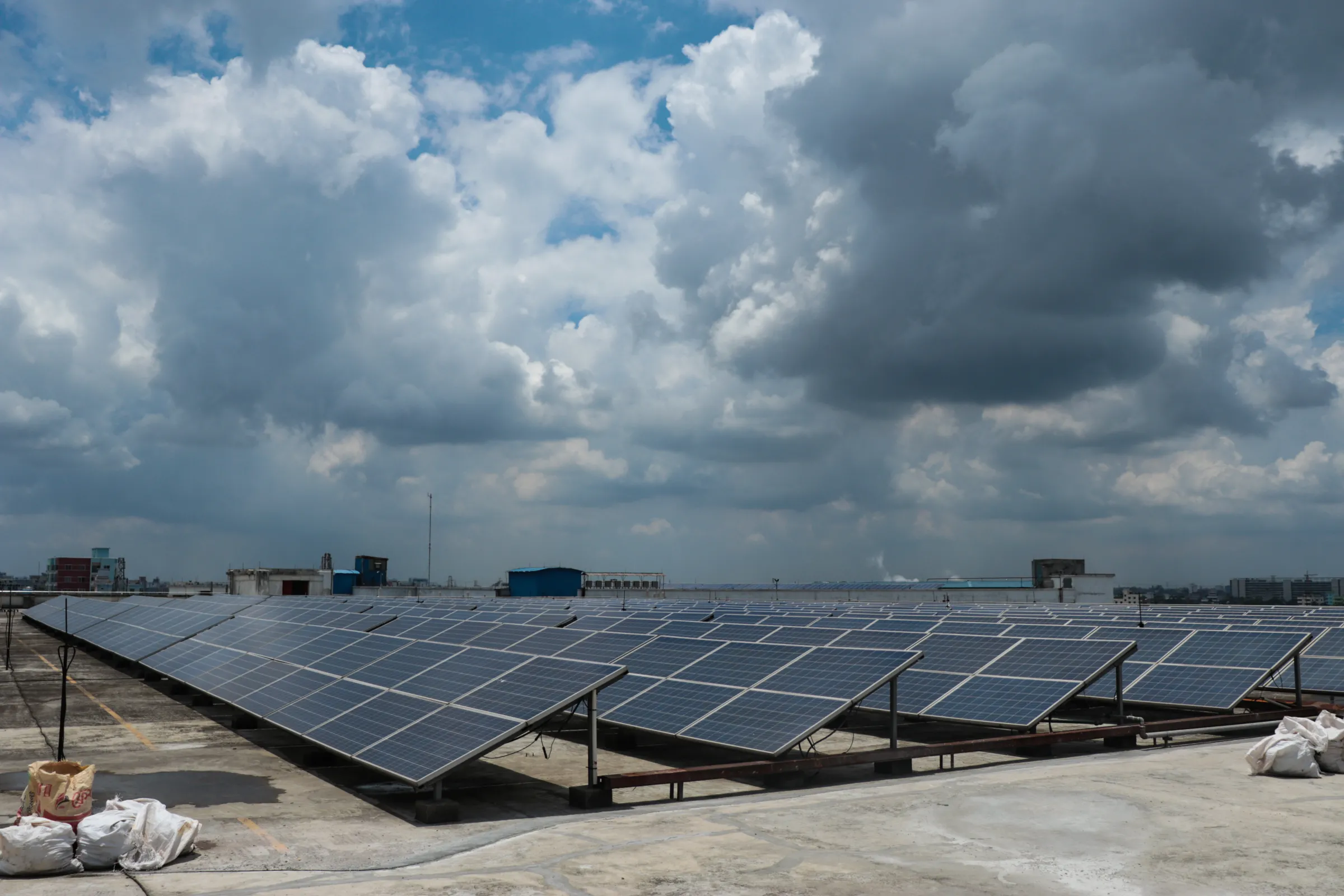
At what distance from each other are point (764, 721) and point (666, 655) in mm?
5838

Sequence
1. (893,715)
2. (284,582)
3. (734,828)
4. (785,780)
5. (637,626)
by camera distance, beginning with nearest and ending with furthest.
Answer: (734,828) → (785,780) → (893,715) → (637,626) → (284,582)

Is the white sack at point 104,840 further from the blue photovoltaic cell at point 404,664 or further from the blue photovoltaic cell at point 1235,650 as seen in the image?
the blue photovoltaic cell at point 1235,650

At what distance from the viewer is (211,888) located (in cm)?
1089

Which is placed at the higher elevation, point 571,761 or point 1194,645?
point 1194,645

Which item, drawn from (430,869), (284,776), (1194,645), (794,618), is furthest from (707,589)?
(430,869)

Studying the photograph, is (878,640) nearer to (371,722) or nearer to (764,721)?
(764,721)

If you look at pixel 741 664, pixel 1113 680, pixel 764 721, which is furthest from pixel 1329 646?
pixel 764 721

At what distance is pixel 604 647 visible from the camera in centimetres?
2286

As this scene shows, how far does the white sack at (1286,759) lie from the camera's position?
55.4 feet

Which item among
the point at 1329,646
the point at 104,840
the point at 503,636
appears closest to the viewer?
the point at 104,840

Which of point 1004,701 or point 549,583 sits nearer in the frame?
point 1004,701

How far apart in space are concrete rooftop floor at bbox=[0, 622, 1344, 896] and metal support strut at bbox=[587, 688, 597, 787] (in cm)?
56

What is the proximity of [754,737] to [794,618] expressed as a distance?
23849 millimetres

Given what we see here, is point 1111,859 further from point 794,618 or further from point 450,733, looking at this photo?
point 794,618
